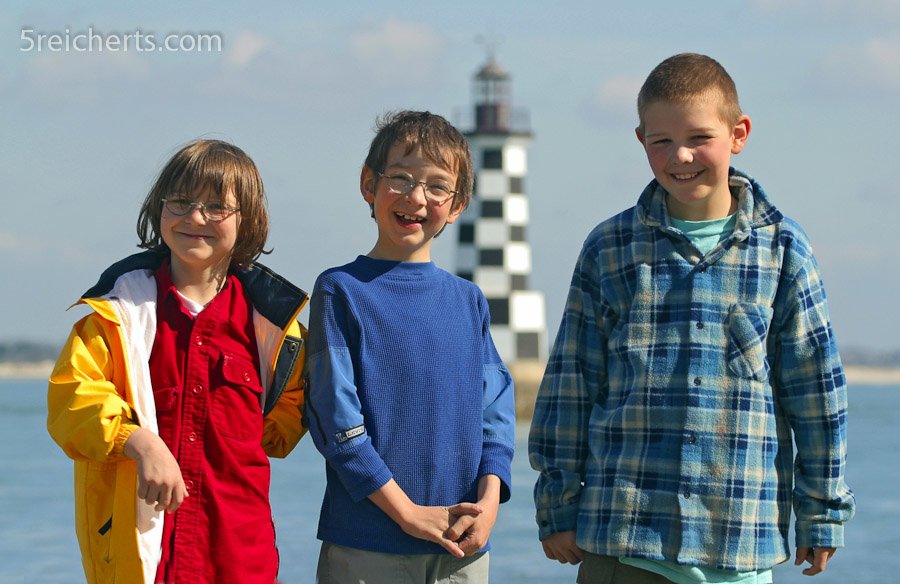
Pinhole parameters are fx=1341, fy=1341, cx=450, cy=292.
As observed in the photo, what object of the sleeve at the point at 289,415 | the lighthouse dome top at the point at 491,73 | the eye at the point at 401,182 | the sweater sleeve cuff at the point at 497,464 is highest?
the lighthouse dome top at the point at 491,73

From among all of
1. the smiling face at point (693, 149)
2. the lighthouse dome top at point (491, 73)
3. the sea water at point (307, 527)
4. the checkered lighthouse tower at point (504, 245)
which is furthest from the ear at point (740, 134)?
the lighthouse dome top at point (491, 73)

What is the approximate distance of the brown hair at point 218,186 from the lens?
2.66 metres

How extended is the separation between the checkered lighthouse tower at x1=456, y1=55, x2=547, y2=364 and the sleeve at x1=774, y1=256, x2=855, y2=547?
1753 centimetres

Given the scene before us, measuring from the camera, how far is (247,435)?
8.64 feet

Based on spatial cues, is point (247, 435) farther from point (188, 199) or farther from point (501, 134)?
point (501, 134)

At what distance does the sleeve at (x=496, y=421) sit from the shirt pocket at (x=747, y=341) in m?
0.50

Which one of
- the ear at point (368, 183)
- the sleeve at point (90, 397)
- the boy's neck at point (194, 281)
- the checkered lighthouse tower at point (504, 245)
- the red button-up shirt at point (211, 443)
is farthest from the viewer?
the checkered lighthouse tower at point (504, 245)

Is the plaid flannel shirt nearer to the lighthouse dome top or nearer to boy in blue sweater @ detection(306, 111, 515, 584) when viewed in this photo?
boy in blue sweater @ detection(306, 111, 515, 584)

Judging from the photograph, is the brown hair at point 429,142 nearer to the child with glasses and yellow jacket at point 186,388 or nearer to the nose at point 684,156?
the child with glasses and yellow jacket at point 186,388

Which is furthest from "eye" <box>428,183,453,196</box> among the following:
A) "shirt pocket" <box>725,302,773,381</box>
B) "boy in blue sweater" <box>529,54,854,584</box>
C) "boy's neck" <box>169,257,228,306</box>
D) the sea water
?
the sea water

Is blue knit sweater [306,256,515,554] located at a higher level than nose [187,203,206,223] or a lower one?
lower

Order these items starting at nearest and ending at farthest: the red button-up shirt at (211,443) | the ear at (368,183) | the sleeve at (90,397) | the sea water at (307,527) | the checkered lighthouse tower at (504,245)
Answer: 1. the sleeve at (90,397)
2. the red button-up shirt at (211,443)
3. the ear at (368,183)
4. the sea water at (307,527)
5. the checkered lighthouse tower at (504,245)

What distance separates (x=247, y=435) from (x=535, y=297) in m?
19.1

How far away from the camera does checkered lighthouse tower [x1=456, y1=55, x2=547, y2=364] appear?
20922 mm
